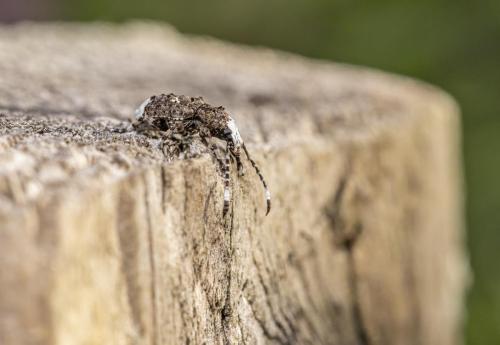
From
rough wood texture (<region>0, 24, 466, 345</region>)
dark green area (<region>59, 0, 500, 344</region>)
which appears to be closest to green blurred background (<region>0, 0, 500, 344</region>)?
dark green area (<region>59, 0, 500, 344</region>)

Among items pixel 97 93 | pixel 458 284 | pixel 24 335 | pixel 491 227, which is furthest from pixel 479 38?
pixel 24 335

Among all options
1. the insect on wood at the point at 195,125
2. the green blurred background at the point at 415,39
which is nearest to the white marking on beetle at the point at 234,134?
the insect on wood at the point at 195,125

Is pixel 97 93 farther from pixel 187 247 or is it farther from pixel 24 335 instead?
pixel 24 335

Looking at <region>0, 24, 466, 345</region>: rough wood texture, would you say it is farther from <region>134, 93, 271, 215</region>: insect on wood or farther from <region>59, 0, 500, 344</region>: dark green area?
<region>59, 0, 500, 344</region>: dark green area

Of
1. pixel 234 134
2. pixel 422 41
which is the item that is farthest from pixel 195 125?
pixel 422 41

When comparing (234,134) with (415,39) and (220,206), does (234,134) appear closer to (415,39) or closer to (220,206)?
(220,206)
